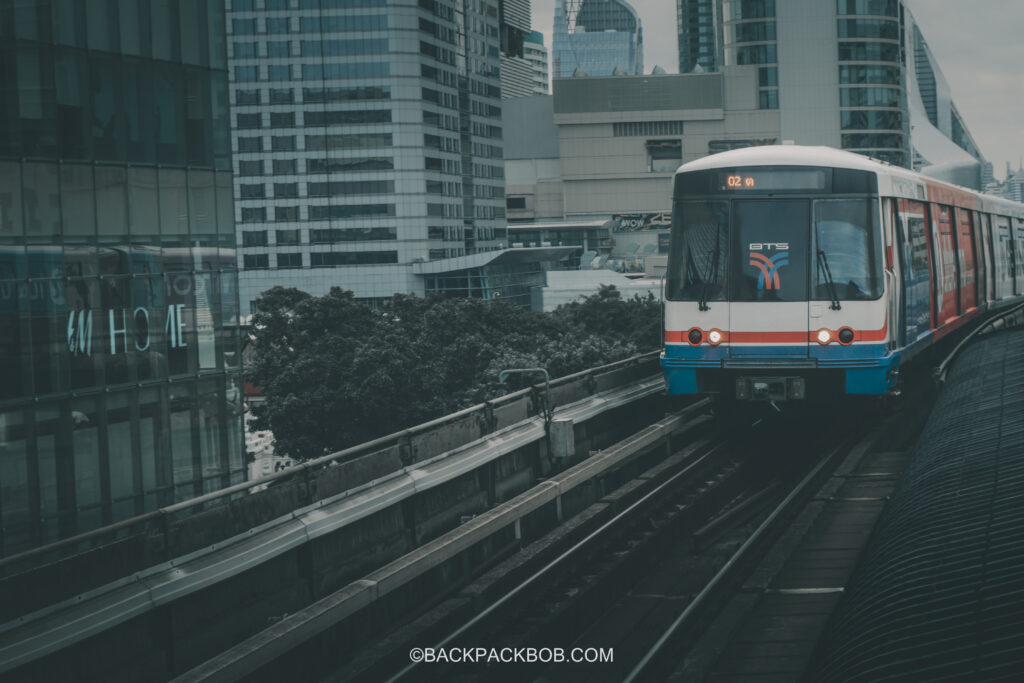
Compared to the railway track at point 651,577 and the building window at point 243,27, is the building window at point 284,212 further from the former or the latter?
the railway track at point 651,577

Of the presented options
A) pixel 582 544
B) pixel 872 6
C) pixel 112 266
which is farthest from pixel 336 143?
pixel 582 544

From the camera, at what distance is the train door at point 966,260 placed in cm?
2120

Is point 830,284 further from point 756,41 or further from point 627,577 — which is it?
point 756,41

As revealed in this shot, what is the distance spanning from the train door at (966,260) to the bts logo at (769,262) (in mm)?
7220

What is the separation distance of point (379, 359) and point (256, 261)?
61.3m

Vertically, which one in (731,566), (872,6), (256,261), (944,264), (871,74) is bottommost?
(731,566)

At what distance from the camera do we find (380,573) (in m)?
10.1

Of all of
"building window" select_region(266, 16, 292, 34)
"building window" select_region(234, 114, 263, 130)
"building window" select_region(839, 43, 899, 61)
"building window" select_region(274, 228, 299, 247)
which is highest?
"building window" select_region(839, 43, 899, 61)

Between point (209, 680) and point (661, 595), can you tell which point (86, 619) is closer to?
point (209, 680)

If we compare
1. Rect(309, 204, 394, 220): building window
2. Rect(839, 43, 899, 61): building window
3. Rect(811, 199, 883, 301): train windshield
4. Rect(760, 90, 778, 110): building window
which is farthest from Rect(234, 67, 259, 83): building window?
Rect(811, 199, 883, 301): train windshield

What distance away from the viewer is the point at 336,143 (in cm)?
10106

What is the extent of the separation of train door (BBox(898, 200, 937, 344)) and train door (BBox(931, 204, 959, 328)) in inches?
18.4

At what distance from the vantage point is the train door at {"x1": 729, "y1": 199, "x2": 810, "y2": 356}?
14.9 meters

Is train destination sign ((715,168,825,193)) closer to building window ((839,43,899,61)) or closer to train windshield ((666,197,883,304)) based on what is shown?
train windshield ((666,197,883,304))
